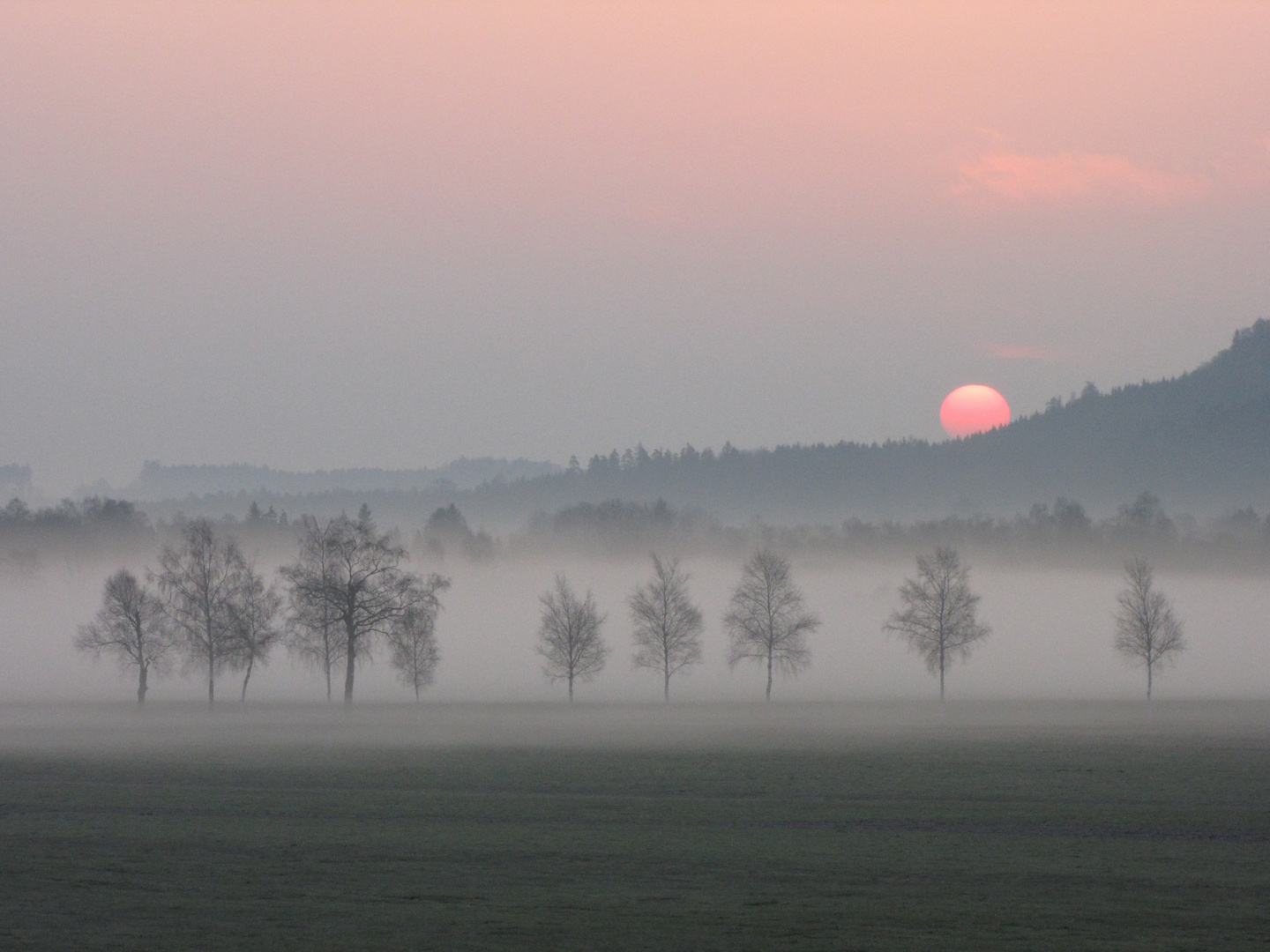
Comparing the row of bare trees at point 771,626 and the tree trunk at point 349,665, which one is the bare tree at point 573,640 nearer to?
the row of bare trees at point 771,626

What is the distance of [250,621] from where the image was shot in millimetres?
85625

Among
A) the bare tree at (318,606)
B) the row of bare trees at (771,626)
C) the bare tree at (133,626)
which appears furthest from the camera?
the row of bare trees at (771,626)

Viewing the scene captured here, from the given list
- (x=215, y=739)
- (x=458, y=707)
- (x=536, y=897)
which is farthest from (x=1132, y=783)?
(x=458, y=707)

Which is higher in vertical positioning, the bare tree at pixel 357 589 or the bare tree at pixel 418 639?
the bare tree at pixel 357 589

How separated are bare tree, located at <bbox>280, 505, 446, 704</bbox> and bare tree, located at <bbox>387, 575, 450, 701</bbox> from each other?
550 mm

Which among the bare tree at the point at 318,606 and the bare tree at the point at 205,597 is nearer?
the bare tree at the point at 318,606

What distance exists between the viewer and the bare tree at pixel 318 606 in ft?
259

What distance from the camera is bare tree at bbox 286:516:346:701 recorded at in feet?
259

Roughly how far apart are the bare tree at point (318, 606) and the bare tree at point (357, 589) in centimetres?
7

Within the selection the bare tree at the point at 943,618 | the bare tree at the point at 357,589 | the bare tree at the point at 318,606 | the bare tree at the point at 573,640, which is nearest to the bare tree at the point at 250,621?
the bare tree at the point at 318,606

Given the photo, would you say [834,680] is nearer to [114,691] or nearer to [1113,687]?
[1113,687]

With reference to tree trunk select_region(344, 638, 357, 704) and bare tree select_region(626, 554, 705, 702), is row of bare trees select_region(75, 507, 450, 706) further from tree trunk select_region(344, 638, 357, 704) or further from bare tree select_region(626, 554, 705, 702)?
bare tree select_region(626, 554, 705, 702)

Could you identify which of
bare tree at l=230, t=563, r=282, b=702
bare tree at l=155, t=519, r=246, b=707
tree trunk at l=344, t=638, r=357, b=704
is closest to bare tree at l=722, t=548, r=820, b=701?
tree trunk at l=344, t=638, r=357, b=704

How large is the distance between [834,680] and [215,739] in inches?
2637
